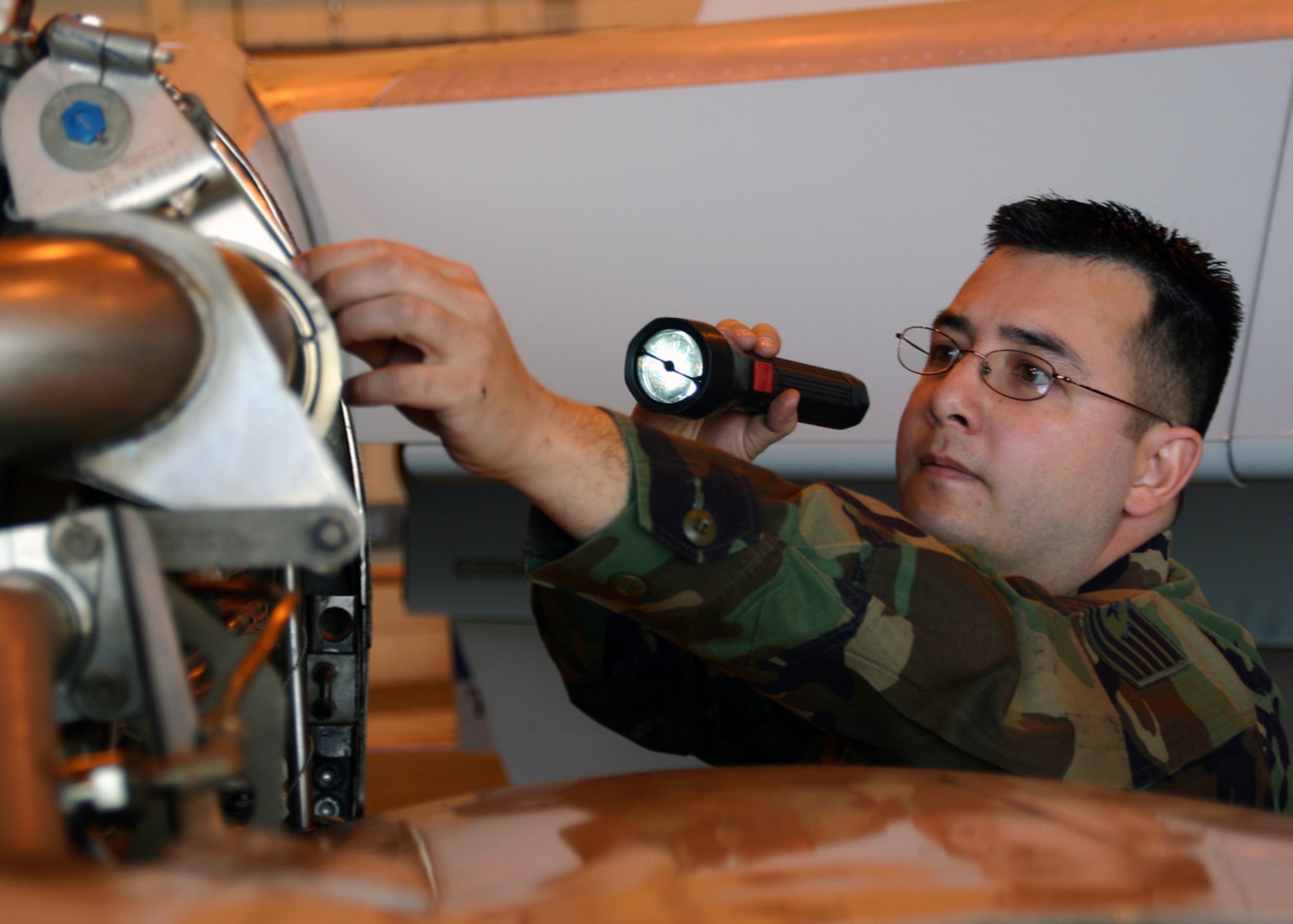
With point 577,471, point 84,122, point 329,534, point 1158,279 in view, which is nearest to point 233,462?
point 329,534

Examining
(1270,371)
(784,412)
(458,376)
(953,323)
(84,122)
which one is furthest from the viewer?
(1270,371)

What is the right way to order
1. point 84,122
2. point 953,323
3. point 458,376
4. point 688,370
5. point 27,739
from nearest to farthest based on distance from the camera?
1. point 27,739
2. point 84,122
3. point 458,376
4. point 688,370
5. point 953,323

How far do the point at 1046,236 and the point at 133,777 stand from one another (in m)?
1.03

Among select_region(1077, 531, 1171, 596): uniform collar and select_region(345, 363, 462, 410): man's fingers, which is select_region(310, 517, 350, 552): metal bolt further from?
select_region(1077, 531, 1171, 596): uniform collar

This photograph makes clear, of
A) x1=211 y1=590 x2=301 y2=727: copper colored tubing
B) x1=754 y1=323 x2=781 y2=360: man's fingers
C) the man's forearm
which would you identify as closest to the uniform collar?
x1=754 y1=323 x2=781 y2=360: man's fingers

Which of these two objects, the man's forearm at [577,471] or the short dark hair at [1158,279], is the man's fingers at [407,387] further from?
the short dark hair at [1158,279]

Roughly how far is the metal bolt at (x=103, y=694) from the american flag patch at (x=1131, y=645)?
70cm

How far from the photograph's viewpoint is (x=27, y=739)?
32 centimetres

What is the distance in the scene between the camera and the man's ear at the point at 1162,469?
3.75ft

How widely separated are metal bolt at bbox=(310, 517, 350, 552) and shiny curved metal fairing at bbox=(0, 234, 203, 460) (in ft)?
0.20

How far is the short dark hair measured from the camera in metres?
1.13

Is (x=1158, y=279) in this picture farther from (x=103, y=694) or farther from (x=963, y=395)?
(x=103, y=694)

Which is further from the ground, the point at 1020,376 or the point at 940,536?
the point at 1020,376

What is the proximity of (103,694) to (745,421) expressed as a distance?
73cm
